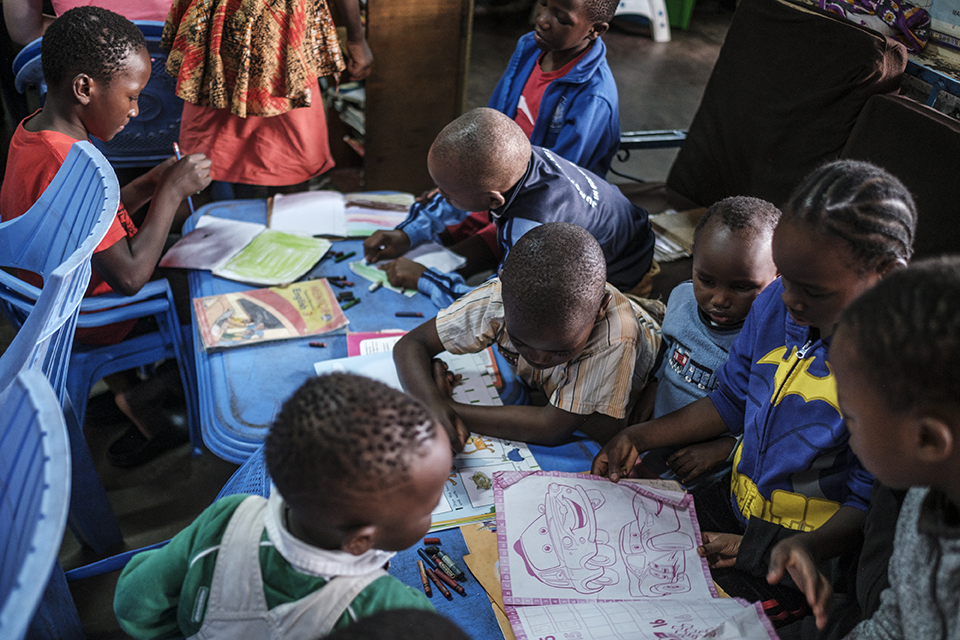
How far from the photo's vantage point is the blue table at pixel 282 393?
1147 millimetres

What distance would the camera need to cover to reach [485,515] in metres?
1.29

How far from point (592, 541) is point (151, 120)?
2076 millimetres

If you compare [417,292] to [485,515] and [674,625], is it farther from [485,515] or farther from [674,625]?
[674,625]

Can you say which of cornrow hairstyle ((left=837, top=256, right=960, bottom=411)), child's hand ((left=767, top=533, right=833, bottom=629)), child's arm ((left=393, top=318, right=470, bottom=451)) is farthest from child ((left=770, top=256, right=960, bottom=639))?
child's arm ((left=393, top=318, right=470, bottom=451))

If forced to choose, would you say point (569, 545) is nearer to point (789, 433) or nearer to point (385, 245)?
point (789, 433)

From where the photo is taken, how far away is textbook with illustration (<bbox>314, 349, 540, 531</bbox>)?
1.29m

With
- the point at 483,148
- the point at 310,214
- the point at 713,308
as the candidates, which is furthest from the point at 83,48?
the point at 713,308

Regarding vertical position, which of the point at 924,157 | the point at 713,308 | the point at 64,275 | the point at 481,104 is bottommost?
the point at 481,104

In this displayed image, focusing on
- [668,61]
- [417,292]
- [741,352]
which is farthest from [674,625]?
[668,61]

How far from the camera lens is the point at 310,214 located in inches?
87.7

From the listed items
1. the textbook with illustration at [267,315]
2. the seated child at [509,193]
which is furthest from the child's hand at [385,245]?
the textbook with illustration at [267,315]

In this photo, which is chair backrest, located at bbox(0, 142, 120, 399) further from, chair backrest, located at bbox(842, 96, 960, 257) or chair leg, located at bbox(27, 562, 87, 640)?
chair backrest, located at bbox(842, 96, 960, 257)

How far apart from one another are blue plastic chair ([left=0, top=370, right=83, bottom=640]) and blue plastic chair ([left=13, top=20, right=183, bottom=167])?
69.7 inches

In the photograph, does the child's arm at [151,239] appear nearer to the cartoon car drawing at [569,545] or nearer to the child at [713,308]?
the cartoon car drawing at [569,545]
